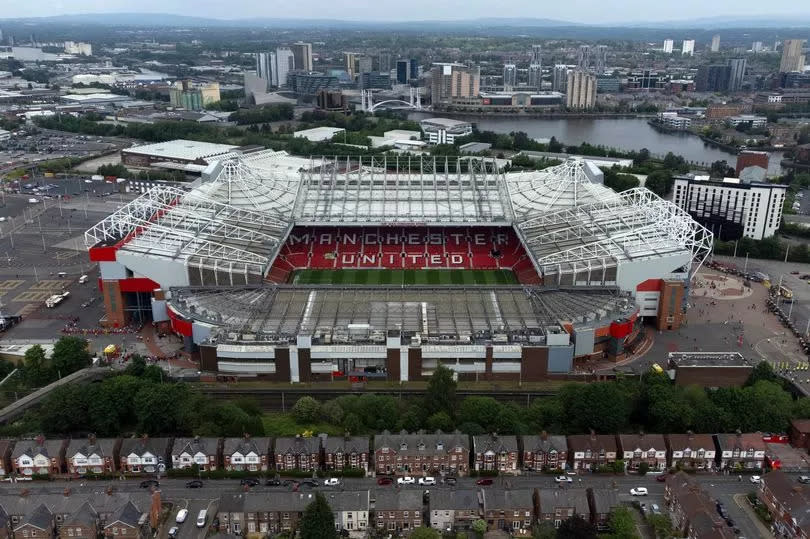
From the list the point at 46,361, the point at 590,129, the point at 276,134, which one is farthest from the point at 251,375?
the point at 590,129

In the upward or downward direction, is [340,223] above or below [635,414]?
above

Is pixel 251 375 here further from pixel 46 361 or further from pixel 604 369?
pixel 604 369

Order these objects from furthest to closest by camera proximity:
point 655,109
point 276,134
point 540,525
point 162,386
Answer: point 655,109 < point 276,134 < point 162,386 < point 540,525

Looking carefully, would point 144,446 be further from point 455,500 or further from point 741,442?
point 741,442

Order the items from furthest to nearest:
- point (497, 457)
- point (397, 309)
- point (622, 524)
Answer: point (397, 309), point (497, 457), point (622, 524)

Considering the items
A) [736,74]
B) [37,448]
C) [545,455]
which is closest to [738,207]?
[545,455]

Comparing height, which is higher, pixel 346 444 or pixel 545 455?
pixel 346 444

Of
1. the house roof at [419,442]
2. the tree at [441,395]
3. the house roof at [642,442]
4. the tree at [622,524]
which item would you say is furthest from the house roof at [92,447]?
the house roof at [642,442]

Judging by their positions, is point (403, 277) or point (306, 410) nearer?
point (306, 410)
